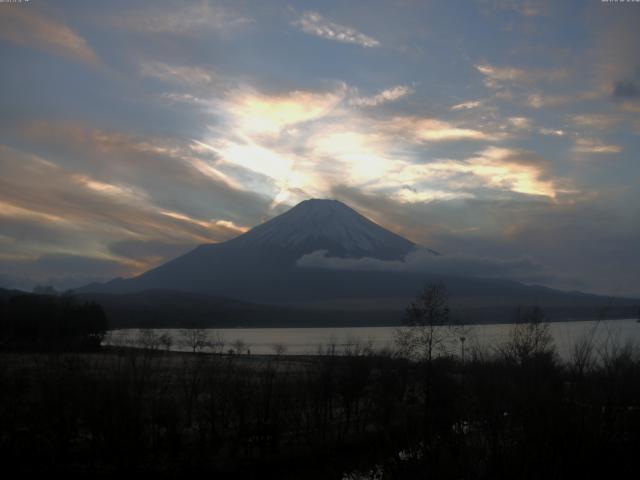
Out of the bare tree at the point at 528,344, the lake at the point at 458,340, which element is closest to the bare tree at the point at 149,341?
the lake at the point at 458,340

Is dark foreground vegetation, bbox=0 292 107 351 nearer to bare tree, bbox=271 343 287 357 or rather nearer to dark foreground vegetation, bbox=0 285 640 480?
bare tree, bbox=271 343 287 357

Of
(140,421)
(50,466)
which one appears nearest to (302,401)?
(140,421)

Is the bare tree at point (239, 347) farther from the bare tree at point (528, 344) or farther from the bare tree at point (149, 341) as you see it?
the bare tree at point (528, 344)

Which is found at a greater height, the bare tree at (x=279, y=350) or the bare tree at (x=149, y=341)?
the bare tree at (x=149, y=341)

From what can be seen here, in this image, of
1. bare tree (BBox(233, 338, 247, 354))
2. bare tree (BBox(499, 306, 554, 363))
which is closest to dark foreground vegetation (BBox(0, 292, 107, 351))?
bare tree (BBox(233, 338, 247, 354))

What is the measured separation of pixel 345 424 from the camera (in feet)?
79.7

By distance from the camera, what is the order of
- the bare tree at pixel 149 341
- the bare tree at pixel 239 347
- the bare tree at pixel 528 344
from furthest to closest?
the bare tree at pixel 239 347 < the bare tree at pixel 149 341 < the bare tree at pixel 528 344

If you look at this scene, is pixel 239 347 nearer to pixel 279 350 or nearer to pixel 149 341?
pixel 279 350

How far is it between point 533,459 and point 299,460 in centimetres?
1123

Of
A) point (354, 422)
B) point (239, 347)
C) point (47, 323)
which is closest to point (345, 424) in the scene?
point (354, 422)

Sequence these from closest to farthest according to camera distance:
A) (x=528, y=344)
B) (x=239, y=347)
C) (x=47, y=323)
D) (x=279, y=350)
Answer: (x=528, y=344) → (x=279, y=350) → (x=47, y=323) → (x=239, y=347)

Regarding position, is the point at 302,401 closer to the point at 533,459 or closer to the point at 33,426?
the point at 33,426

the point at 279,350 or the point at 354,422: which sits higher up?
the point at 279,350

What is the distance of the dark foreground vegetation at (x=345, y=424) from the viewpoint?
457 inches
